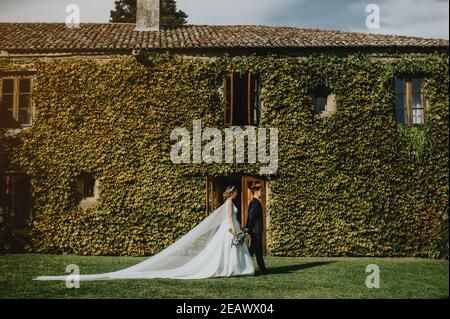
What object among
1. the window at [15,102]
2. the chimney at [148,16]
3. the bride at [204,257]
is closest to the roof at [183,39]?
the chimney at [148,16]

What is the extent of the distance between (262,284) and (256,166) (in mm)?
6528

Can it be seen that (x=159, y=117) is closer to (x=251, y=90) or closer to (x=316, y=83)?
(x=251, y=90)

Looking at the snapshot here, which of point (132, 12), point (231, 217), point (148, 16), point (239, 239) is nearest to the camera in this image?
point (239, 239)

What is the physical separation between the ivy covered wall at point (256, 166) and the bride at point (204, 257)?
4672 millimetres

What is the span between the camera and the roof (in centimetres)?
1517

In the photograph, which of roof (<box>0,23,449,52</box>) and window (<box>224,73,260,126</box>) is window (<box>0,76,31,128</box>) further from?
window (<box>224,73,260,126</box>)

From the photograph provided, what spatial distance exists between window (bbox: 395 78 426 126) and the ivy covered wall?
0.29 m

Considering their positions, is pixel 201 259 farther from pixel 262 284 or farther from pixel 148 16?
pixel 148 16

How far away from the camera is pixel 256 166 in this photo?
589 inches

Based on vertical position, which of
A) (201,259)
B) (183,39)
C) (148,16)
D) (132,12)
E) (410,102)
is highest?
(132,12)

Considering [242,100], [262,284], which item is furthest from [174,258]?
[242,100]

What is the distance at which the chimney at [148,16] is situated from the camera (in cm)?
1777
